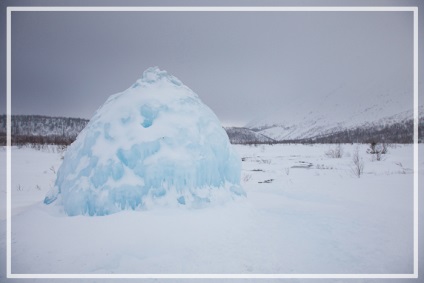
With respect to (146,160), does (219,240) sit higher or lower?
lower

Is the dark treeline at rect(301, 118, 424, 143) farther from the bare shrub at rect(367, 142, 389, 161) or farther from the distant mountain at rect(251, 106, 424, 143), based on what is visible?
the bare shrub at rect(367, 142, 389, 161)

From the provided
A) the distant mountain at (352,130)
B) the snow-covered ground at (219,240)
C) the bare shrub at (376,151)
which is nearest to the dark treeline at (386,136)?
the distant mountain at (352,130)

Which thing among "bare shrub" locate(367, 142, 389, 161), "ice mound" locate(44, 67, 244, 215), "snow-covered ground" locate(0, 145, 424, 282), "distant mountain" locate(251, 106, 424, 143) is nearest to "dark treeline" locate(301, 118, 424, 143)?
"distant mountain" locate(251, 106, 424, 143)

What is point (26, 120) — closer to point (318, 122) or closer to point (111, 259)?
Result: point (111, 259)

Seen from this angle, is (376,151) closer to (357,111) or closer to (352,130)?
(352,130)

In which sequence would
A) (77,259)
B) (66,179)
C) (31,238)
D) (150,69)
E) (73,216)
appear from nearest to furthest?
(77,259), (31,238), (73,216), (66,179), (150,69)

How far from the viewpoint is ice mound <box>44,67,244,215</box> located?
3.40 metres

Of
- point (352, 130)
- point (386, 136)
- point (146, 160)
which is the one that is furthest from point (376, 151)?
point (352, 130)

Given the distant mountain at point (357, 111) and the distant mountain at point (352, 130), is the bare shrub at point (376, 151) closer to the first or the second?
the distant mountain at point (352, 130)

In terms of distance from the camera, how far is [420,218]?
3.69m

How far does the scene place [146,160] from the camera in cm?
362

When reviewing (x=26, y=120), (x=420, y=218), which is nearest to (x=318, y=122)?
(x=26, y=120)

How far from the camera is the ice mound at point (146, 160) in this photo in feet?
→ 11.1

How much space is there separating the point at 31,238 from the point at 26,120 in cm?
10188
